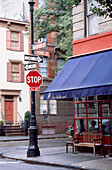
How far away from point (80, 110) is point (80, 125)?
66 cm

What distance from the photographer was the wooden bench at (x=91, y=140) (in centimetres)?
1282

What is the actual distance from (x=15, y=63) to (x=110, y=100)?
1994 centimetres

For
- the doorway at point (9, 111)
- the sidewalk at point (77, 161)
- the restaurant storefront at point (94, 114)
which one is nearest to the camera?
the sidewalk at point (77, 161)

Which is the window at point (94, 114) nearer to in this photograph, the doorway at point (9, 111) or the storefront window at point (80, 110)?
the storefront window at point (80, 110)

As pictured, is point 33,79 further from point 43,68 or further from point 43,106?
point 43,68

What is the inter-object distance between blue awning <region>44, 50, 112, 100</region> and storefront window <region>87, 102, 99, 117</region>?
154cm

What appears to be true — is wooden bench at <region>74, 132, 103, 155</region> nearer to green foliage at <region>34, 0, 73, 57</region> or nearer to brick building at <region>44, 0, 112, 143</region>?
brick building at <region>44, 0, 112, 143</region>

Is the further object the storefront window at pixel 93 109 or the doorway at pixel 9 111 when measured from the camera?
the doorway at pixel 9 111

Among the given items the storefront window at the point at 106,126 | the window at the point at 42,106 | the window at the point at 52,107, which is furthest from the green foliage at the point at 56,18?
the storefront window at the point at 106,126

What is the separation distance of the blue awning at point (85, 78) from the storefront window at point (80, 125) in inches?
75.8

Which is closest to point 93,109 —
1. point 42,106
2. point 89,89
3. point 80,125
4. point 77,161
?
point 80,125

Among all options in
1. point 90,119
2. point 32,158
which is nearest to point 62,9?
point 90,119

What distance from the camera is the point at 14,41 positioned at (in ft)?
105

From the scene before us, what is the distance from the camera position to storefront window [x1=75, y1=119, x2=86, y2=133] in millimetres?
14281
